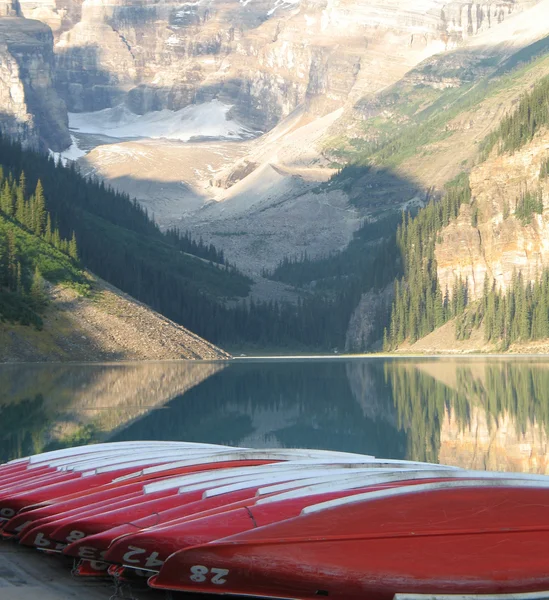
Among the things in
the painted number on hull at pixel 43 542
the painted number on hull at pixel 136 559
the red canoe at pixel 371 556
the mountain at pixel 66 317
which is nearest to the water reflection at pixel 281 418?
the painted number on hull at pixel 43 542

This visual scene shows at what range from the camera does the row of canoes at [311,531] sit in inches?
588

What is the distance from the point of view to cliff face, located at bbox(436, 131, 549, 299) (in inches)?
6211

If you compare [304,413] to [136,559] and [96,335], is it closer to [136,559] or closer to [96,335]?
[136,559]

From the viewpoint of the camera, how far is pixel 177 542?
15461 mm

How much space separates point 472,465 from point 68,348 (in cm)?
8108

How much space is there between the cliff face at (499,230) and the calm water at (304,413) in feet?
255

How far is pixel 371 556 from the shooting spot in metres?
15.1

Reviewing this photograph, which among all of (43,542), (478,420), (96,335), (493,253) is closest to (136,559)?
(43,542)

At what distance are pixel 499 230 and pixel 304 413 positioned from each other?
116m

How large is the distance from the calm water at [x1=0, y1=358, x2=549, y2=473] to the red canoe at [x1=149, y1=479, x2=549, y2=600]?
1546 cm

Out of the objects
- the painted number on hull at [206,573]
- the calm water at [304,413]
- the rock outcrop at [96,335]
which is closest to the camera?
the painted number on hull at [206,573]

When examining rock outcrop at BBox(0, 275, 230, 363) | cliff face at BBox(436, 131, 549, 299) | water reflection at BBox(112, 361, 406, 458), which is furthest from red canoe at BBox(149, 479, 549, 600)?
cliff face at BBox(436, 131, 549, 299)

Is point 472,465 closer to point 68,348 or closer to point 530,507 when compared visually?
point 530,507

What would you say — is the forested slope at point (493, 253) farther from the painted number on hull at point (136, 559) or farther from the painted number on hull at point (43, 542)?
the painted number on hull at point (136, 559)
